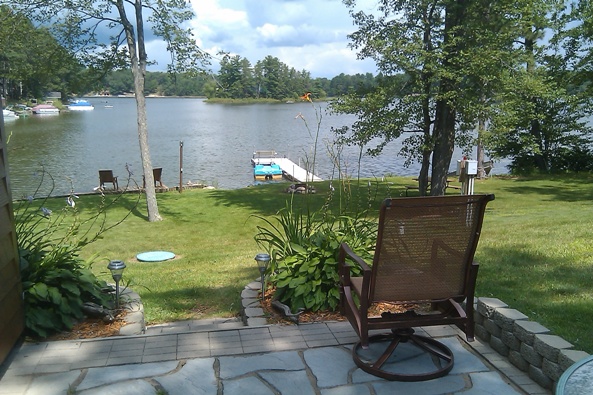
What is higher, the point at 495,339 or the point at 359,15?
the point at 359,15

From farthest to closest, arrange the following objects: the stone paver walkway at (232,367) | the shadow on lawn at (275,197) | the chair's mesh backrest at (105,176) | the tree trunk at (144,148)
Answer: the chair's mesh backrest at (105,176) < the shadow on lawn at (275,197) < the tree trunk at (144,148) < the stone paver walkway at (232,367)

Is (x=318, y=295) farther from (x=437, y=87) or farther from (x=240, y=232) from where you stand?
(x=437, y=87)

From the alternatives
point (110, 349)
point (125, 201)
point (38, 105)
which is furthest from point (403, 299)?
point (38, 105)

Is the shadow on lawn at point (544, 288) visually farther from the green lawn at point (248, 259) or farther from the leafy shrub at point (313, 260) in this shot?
the leafy shrub at point (313, 260)

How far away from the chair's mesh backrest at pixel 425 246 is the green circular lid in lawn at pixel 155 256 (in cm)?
497

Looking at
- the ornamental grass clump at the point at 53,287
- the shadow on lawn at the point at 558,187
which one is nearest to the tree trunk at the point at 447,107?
the shadow on lawn at the point at 558,187

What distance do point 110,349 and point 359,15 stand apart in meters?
8.59

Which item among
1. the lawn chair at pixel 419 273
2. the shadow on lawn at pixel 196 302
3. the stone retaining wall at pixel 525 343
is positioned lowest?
the shadow on lawn at pixel 196 302

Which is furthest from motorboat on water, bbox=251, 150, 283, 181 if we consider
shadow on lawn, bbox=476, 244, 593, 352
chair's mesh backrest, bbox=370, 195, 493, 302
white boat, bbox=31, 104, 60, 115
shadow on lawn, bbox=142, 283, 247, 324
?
white boat, bbox=31, 104, 60, 115

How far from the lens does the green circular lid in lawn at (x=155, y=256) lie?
22.7ft

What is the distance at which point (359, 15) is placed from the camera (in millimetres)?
9984

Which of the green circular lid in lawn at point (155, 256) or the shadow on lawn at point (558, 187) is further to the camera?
the shadow on lawn at point (558, 187)

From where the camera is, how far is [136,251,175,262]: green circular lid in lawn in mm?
6934

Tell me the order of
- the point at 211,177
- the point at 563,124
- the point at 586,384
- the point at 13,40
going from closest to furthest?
the point at 586,384
the point at 13,40
the point at 563,124
the point at 211,177
